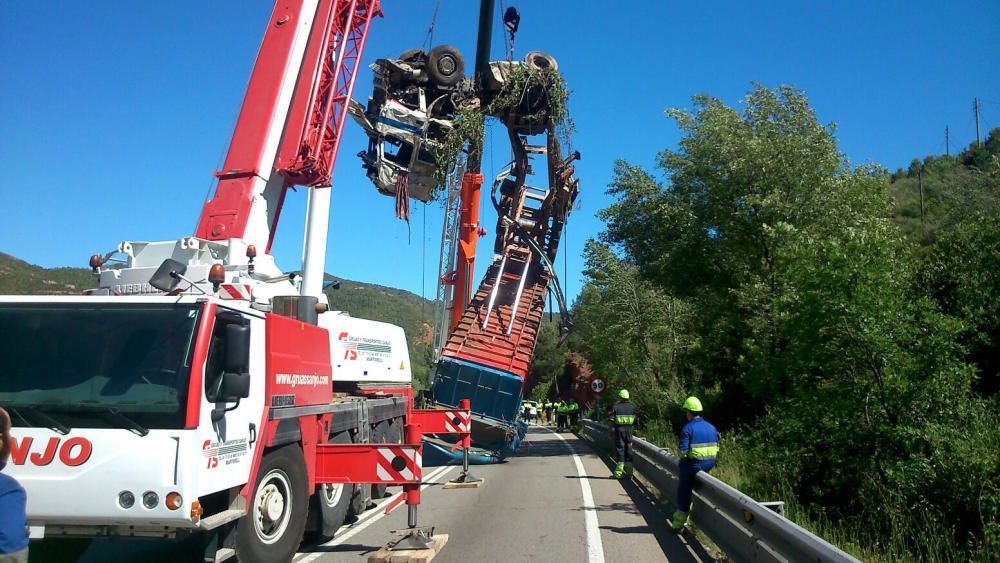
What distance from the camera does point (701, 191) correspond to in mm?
18344

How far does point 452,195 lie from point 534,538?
1169 cm

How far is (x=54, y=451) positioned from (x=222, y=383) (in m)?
1.16

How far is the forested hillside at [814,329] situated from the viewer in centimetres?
814

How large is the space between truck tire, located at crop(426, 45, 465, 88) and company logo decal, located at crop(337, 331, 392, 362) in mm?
9121

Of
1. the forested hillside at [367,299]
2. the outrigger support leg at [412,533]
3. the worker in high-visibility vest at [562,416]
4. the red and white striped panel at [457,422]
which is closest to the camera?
the outrigger support leg at [412,533]

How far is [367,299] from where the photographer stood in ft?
353

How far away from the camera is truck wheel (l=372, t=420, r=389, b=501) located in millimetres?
9836

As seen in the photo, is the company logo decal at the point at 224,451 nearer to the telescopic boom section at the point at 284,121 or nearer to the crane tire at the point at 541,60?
the telescopic boom section at the point at 284,121

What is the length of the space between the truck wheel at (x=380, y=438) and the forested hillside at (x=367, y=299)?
8.78 ft

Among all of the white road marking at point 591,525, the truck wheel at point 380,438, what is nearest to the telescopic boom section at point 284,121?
the truck wheel at point 380,438

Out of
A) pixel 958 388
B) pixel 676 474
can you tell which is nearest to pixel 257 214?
pixel 676 474

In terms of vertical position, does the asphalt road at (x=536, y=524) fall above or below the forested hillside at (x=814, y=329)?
below

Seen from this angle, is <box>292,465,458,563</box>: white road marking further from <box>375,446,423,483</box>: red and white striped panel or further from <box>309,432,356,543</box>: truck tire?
<box>375,446,423,483</box>: red and white striped panel

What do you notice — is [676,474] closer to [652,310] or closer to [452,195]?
[452,195]
